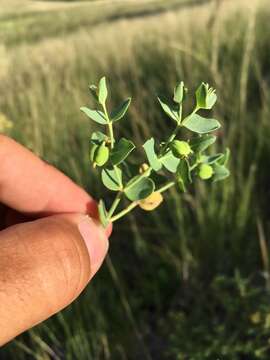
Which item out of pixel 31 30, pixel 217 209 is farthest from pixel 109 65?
pixel 31 30

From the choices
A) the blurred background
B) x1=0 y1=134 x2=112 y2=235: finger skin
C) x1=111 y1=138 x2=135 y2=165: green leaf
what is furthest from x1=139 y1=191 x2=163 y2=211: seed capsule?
the blurred background

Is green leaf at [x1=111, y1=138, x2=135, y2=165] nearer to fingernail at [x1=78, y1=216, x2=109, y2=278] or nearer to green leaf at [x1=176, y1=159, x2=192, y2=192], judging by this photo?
green leaf at [x1=176, y1=159, x2=192, y2=192]

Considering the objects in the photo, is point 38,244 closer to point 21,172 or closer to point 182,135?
point 21,172

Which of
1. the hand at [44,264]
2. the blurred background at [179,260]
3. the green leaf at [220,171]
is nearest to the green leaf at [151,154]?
the green leaf at [220,171]

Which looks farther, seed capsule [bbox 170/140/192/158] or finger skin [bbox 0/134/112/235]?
finger skin [bbox 0/134/112/235]

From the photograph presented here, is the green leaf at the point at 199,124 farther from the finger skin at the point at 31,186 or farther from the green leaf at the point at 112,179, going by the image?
the finger skin at the point at 31,186

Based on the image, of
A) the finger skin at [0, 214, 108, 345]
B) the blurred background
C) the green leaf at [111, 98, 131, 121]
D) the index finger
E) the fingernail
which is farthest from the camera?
the blurred background

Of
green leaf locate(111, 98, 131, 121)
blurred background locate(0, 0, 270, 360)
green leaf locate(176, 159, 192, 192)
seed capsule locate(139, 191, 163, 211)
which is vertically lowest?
blurred background locate(0, 0, 270, 360)
